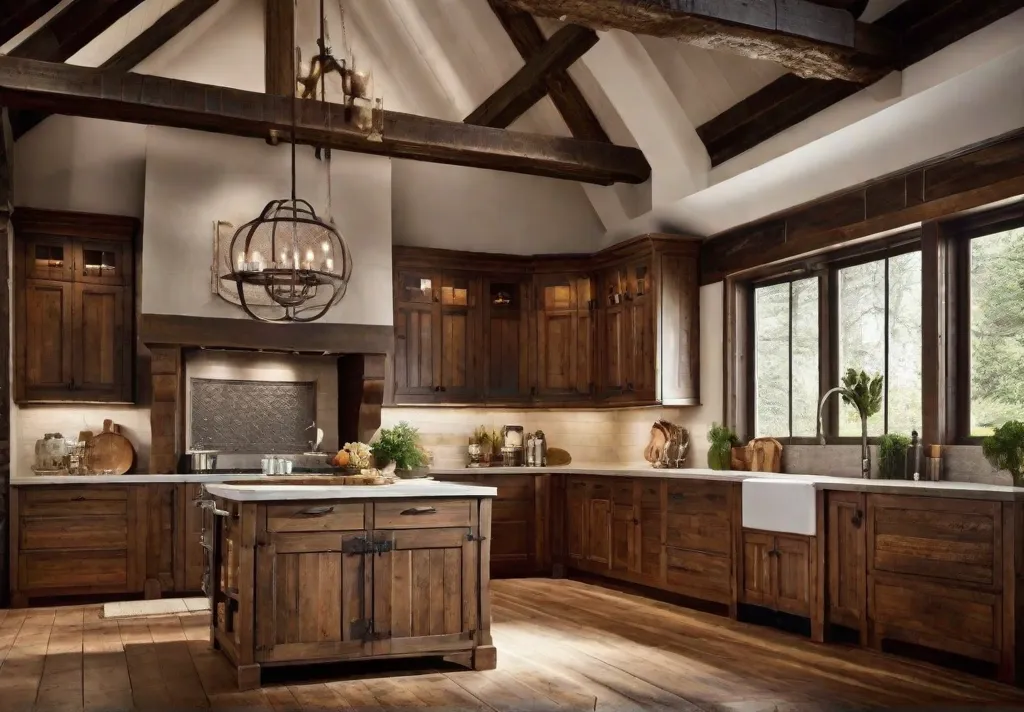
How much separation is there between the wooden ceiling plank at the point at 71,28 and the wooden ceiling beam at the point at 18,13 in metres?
0.71

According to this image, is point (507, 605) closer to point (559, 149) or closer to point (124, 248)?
point (559, 149)

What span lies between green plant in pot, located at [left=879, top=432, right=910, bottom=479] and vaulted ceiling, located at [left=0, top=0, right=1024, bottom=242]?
201 centimetres

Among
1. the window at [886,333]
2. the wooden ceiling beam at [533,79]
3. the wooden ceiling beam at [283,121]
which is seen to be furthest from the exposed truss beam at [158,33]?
the window at [886,333]

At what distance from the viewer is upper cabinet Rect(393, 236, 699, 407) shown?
848cm

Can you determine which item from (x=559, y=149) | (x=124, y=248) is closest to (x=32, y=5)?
(x=124, y=248)

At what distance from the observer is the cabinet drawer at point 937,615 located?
16.0ft

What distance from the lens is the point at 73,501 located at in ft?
24.4

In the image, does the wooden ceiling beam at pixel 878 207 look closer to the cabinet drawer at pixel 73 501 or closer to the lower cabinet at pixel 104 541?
the lower cabinet at pixel 104 541

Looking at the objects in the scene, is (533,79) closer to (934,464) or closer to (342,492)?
(934,464)

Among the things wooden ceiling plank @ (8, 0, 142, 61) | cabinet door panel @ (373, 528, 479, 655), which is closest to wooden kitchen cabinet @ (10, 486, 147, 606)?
wooden ceiling plank @ (8, 0, 142, 61)

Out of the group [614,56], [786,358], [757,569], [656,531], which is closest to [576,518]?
[656,531]

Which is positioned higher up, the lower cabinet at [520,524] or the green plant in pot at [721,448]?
the green plant in pot at [721,448]

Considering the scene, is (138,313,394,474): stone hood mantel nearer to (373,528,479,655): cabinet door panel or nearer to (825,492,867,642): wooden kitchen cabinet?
(373,528,479,655): cabinet door panel

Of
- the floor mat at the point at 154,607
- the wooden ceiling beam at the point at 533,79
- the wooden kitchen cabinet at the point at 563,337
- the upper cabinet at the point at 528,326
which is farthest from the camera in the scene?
the wooden kitchen cabinet at the point at 563,337
